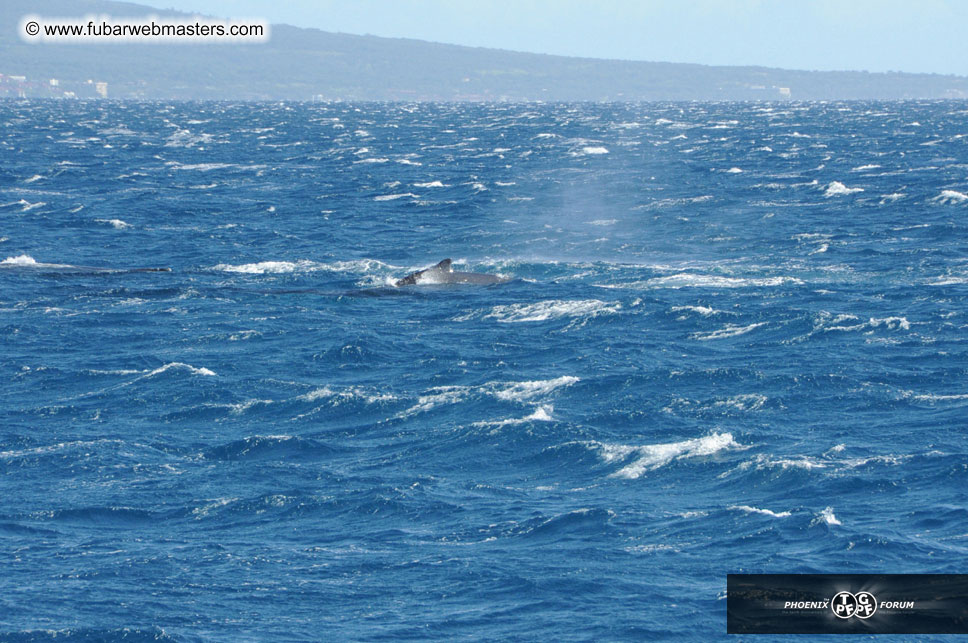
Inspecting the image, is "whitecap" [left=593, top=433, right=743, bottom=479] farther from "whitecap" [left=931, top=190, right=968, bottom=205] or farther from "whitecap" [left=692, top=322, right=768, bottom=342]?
"whitecap" [left=931, top=190, right=968, bottom=205]

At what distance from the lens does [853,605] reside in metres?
28.5

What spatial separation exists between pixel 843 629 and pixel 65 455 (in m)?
23.5

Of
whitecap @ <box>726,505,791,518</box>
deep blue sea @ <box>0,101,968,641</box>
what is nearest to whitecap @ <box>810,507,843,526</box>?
deep blue sea @ <box>0,101,968,641</box>

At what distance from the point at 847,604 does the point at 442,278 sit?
40.4 metres

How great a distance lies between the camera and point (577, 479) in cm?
3788

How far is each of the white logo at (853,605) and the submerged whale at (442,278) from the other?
129 feet

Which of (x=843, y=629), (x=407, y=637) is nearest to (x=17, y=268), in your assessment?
(x=407, y=637)

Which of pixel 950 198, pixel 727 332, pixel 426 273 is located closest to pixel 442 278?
pixel 426 273

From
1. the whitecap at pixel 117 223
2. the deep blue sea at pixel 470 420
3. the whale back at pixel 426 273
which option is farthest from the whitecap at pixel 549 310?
the whitecap at pixel 117 223

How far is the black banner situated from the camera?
28094 millimetres

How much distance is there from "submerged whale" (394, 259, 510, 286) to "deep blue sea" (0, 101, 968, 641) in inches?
54.2

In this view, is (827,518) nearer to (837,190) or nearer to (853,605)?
(853,605)

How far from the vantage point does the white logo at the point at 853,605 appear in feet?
93.0

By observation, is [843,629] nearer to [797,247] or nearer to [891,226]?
[797,247]
